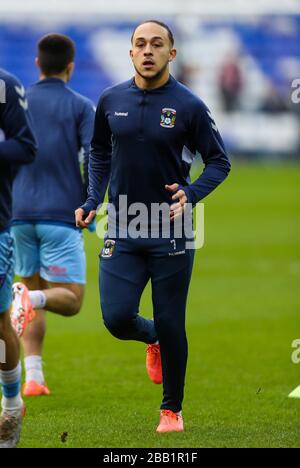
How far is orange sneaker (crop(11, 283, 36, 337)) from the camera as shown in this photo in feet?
26.4

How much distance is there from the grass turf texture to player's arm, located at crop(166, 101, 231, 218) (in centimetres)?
150

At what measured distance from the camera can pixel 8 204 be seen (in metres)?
6.55

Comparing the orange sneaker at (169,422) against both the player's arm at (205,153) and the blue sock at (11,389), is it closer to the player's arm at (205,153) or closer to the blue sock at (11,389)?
the blue sock at (11,389)

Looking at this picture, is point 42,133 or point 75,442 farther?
point 42,133

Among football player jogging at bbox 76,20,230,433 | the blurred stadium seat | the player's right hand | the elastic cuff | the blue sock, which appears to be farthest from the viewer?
the blurred stadium seat

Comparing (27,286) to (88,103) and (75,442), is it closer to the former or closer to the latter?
(88,103)

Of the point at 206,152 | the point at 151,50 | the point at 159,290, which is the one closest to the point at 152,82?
the point at 151,50

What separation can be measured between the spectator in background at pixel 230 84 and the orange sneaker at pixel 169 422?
1472 inches

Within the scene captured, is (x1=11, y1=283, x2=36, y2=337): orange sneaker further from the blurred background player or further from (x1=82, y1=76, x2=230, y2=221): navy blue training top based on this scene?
(x1=82, y1=76, x2=230, y2=221): navy blue training top

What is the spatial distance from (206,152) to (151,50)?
71cm

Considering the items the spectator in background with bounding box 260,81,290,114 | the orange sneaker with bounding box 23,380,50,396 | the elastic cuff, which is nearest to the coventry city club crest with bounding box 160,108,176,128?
the elastic cuff

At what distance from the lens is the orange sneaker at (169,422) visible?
23.4 ft

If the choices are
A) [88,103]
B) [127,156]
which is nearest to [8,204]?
[127,156]

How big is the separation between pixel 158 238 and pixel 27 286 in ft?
7.44
